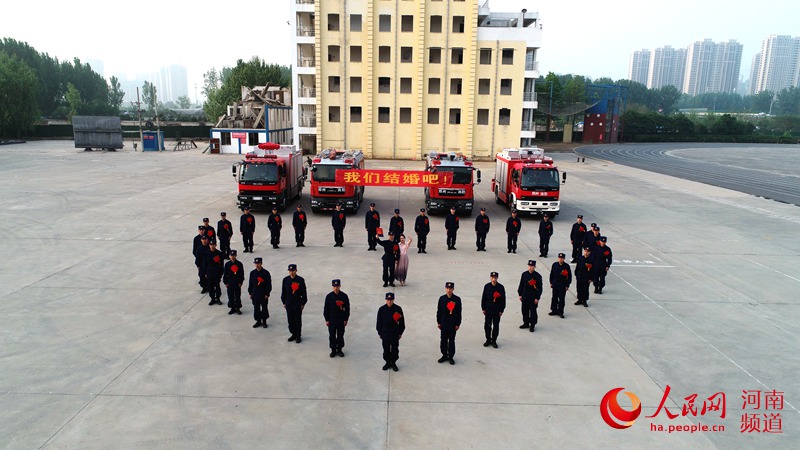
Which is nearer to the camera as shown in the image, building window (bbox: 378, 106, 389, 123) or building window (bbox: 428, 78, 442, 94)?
building window (bbox: 428, 78, 442, 94)

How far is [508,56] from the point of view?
1970 inches

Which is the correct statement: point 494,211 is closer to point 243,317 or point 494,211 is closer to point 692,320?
point 692,320

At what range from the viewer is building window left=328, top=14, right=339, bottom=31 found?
49.2 meters

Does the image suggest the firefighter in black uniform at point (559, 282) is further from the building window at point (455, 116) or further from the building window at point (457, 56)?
the building window at point (457, 56)

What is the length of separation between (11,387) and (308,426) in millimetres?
5078

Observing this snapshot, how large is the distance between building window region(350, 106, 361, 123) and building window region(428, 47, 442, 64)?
8.47 m

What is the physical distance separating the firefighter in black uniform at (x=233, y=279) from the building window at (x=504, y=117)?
141 feet

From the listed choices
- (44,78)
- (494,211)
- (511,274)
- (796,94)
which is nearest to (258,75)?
(44,78)

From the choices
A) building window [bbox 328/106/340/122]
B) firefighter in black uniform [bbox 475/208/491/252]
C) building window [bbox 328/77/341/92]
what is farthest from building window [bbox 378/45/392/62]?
firefighter in black uniform [bbox 475/208/491/252]

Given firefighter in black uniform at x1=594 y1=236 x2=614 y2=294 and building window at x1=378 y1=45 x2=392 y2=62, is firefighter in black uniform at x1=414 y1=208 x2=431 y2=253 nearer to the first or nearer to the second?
firefighter in black uniform at x1=594 y1=236 x2=614 y2=294

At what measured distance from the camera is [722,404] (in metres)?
8.32

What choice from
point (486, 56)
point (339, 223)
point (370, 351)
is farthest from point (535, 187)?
point (486, 56)

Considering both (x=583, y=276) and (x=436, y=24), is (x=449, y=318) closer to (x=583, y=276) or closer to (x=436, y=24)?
(x=583, y=276)

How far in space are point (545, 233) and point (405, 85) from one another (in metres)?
36.7
